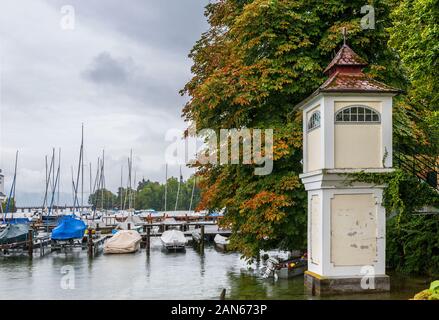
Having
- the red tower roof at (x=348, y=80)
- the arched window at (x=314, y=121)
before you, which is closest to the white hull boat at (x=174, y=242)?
the red tower roof at (x=348, y=80)

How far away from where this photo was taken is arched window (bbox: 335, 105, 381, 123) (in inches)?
640

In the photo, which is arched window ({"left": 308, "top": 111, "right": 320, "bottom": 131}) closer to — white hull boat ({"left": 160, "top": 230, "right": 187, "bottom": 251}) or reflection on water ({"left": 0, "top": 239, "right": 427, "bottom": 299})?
reflection on water ({"left": 0, "top": 239, "right": 427, "bottom": 299})

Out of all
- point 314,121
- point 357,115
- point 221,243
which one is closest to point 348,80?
point 357,115

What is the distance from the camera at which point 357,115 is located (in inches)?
643

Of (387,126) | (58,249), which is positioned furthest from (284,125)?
(58,249)

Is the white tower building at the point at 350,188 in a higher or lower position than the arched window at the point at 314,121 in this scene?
lower

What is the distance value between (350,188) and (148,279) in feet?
40.7

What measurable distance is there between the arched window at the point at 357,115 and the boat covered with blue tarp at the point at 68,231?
96.1 ft

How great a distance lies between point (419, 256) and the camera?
20.3 m

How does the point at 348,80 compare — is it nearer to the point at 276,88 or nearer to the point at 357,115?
the point at 357,115

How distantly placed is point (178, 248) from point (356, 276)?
24.4 meters

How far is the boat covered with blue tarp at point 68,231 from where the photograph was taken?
40.8m

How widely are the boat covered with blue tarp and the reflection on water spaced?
3105mm

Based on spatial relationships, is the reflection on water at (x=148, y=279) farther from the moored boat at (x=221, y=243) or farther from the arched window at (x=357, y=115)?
the arched window at (x=357, y=115)
